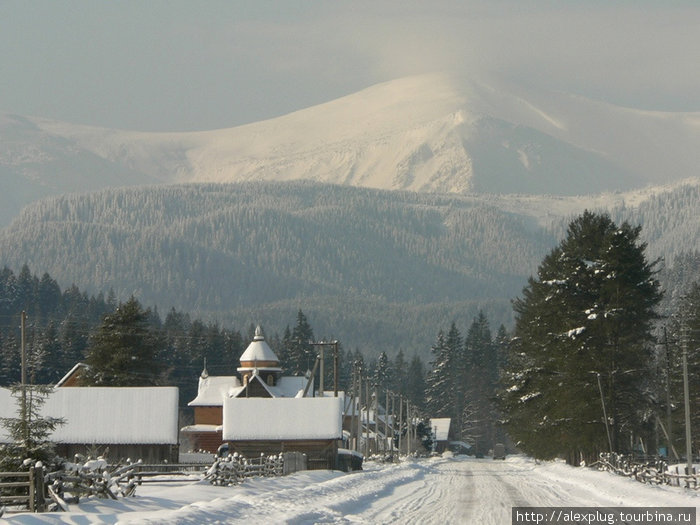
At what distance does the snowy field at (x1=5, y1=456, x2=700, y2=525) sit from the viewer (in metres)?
35.4

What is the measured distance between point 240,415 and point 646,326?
29471 millimetres

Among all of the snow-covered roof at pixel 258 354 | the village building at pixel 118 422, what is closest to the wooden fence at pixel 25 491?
the village building at pixel 118 422

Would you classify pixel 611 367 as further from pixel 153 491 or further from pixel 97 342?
pixel 97 342

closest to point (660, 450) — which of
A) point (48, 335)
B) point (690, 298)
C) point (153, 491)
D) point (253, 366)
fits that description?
point (690, 298)

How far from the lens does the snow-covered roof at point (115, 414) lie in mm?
79875

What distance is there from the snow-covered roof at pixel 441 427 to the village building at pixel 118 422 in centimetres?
9943

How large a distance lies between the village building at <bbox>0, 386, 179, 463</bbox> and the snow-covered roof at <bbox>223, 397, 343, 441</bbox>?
6.43 m

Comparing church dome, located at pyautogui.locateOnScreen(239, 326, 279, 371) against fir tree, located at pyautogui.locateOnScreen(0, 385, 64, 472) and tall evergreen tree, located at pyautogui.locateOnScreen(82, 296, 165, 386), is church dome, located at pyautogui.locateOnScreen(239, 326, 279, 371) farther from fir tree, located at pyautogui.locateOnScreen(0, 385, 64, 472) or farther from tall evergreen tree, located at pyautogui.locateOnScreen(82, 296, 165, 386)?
fir tree, located at pyautogui.locateOnScreen(0, 385, 64, 472)

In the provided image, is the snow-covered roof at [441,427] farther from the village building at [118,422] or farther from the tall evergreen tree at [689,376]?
the village building at [118,422]

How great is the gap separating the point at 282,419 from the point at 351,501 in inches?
1720

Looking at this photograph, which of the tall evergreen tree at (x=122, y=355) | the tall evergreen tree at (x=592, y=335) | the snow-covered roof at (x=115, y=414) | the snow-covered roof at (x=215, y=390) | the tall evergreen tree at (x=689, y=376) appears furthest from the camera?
the snow-covered roof at (x=215, y=390)

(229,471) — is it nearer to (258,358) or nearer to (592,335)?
(592,335)

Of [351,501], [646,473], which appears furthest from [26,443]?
[646,473]

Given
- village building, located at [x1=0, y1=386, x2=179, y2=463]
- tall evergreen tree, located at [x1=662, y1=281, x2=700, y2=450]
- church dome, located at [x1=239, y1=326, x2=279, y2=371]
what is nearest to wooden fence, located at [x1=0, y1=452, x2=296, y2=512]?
village building, located at [x1=0, y1=386, x2=179, y2=463]
